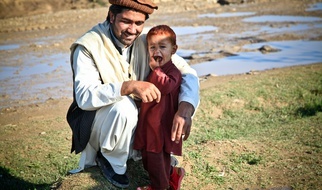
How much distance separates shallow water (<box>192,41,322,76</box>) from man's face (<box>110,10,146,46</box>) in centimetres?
641

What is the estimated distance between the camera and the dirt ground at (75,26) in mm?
8039

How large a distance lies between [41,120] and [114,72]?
151 inches

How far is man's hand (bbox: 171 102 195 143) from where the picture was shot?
9.96ft

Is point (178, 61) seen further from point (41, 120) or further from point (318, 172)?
point (41, 120)

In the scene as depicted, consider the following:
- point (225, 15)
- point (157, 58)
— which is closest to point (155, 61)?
point (157, 58)

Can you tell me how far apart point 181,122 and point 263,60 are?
27.5ft

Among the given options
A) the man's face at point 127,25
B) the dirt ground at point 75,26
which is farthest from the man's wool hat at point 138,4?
the dirt ground at point 75,26

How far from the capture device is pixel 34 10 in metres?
22.5

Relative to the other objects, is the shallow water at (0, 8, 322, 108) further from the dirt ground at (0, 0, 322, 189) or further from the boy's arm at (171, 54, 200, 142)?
the boy's arm at (171, 54, 200, 142)

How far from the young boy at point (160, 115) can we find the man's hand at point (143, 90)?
14 cm

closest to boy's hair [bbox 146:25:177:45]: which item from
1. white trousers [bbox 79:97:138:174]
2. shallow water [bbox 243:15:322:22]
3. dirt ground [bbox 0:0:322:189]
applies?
white trousers [bbox 79:97:138:174]

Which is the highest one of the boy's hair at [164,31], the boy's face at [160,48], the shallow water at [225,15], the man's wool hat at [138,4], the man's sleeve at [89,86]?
the man's wool hat at [138,4]

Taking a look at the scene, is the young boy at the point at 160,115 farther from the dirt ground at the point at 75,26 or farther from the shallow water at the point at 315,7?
the shallow water at the point at 315,7

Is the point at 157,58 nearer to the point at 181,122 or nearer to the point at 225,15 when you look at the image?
the point at 181,122
